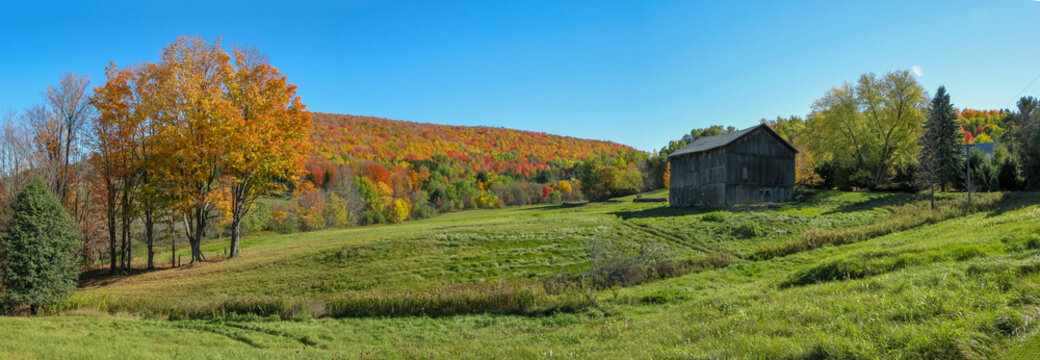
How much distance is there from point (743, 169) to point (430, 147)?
129715mm

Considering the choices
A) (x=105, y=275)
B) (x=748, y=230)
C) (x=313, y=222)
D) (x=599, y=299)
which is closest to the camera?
(x=599, y=299)

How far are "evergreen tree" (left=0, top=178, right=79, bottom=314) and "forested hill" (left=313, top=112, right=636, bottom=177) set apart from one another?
95.9 m

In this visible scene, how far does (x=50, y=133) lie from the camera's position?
25.5m

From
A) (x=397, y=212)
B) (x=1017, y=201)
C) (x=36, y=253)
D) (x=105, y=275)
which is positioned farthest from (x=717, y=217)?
(x=397, y=212)

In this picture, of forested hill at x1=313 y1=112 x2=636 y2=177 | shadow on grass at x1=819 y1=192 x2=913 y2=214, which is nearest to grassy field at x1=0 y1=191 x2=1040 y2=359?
shadow on grass at x1=819 y1=192 x2=913 y2=214

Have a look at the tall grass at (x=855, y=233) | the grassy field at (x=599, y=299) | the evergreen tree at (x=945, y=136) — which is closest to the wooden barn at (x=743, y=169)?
the evergreen tree at (x=945, y=136)

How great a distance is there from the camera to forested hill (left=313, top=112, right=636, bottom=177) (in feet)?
433

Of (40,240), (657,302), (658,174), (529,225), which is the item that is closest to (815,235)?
(657,302)

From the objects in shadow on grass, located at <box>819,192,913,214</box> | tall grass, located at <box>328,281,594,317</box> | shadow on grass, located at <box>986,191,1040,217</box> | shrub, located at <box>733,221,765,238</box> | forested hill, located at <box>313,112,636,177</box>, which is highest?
forested hill, located at <box>313,112,636,177</box>

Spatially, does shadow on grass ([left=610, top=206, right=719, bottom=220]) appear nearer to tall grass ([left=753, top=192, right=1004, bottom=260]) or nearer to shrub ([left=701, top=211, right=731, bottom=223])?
shrub ([left=701, top=211, right=731, bottom=223])

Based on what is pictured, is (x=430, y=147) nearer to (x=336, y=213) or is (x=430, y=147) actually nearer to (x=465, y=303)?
(x=336, y=213)

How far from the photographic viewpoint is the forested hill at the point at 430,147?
132m

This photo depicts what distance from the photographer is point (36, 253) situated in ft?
59.4

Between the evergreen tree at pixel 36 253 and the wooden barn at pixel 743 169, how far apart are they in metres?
48.3
